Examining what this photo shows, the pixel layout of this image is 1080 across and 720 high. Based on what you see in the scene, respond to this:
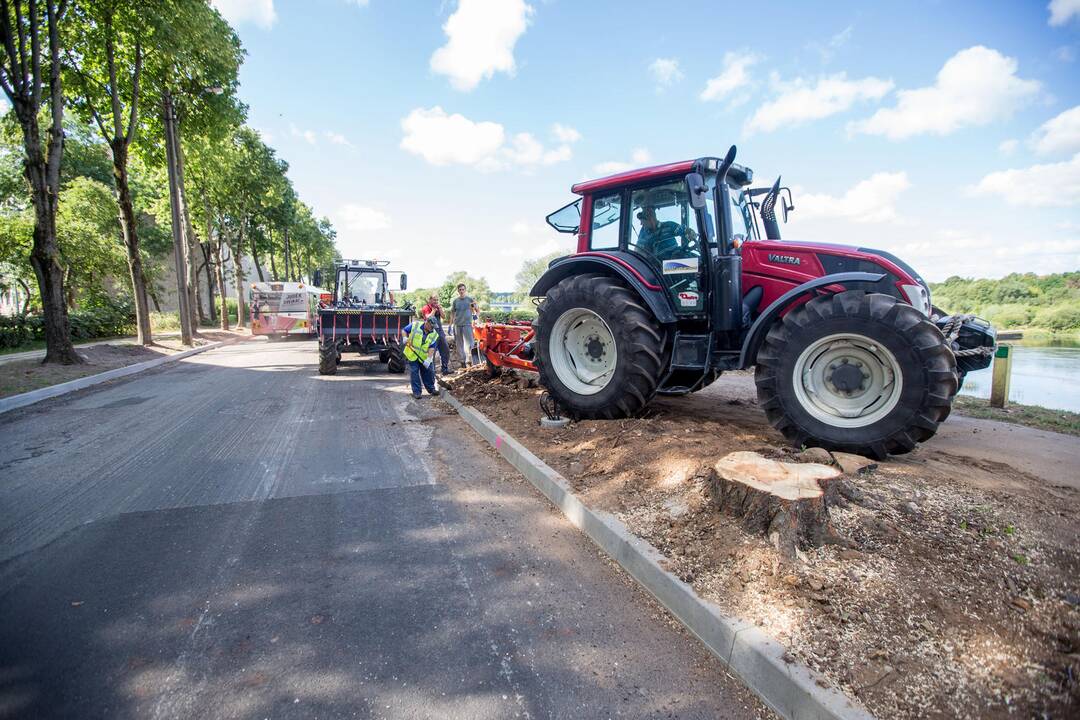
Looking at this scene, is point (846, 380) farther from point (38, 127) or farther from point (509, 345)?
point (38, 127)

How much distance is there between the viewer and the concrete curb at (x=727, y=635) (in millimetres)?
1951

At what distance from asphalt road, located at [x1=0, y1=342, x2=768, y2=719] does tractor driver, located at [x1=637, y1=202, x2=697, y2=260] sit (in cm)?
278

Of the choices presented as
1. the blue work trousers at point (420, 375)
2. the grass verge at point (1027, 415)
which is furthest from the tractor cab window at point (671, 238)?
the grass verge at point (1027, 415)

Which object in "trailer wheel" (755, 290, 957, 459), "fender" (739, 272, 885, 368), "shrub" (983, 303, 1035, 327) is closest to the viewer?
"trailer wheel" (755, 290, 957, 459)

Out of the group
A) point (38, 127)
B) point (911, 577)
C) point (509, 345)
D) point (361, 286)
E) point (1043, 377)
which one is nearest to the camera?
point (911, 577)

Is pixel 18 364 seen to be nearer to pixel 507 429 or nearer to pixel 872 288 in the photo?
pixel 507 429

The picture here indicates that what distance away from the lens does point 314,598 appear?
9.21 ft

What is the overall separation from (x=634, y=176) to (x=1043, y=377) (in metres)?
9.95

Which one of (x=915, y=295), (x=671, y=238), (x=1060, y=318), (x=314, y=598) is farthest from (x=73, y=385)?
(x=1060, y=318)

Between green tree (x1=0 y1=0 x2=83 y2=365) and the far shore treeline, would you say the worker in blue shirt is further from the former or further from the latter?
green tree (x1=0 y1=0 x2=83 y2=365)

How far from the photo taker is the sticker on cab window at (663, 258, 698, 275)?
→ 16.9 feet

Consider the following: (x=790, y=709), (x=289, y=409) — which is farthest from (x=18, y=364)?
(x=790, y=709)

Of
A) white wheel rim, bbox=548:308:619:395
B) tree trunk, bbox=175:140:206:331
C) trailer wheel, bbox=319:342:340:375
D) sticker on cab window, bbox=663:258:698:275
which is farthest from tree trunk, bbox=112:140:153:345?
sticker on cab window, bbox=663:258:698:275

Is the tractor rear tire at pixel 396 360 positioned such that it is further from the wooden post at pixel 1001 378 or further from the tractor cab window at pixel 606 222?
the wooden post at pixel 1001 378
